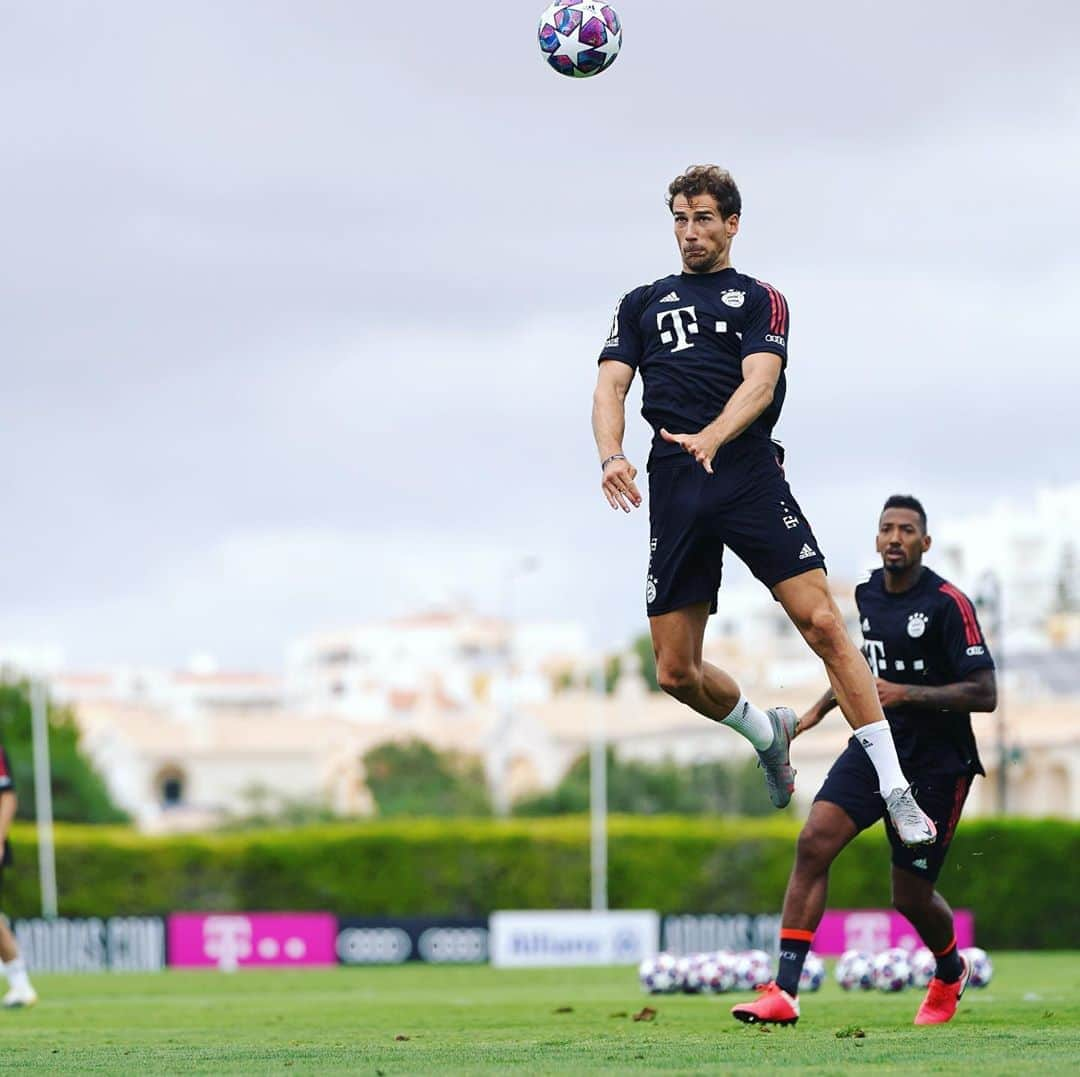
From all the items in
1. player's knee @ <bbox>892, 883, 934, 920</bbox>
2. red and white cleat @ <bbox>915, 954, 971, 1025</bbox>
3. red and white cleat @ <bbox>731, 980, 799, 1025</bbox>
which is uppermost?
player's knee @ <bbox>892, 883, 934, 920</bbox>

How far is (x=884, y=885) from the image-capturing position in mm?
47594

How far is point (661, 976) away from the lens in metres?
18.1

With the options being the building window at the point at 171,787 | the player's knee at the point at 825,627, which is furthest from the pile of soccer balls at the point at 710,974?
the building window at the point at 171,787

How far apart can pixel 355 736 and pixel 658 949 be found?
117903 mm

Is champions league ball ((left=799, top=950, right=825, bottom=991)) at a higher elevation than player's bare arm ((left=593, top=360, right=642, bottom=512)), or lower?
lower

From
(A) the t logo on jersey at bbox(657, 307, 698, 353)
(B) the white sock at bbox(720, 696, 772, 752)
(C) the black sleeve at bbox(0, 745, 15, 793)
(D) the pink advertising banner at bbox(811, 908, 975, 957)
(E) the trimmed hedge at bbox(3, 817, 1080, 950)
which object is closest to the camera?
(A) the t logo on jersey at bbox(657, 307, 698, 353)

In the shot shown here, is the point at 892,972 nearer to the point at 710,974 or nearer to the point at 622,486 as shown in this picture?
the point at 710,974

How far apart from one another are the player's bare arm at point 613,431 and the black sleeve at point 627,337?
0.04 m

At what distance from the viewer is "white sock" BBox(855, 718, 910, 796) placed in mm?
10633

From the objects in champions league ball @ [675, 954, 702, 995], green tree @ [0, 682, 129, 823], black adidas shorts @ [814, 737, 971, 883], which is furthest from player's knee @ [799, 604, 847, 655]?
green tree @ [0, 682, 129, 823]

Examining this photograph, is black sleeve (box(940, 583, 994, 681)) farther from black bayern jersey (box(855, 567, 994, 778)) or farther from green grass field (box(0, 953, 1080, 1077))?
green grass field (box(0, 953, 1080, 1077))

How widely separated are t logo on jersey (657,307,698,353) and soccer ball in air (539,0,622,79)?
5.66 ft

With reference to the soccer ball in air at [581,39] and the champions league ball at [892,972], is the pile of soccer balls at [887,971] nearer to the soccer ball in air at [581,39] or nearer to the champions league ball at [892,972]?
the champions league ball at [892,972]

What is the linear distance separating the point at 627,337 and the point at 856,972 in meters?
9.18
